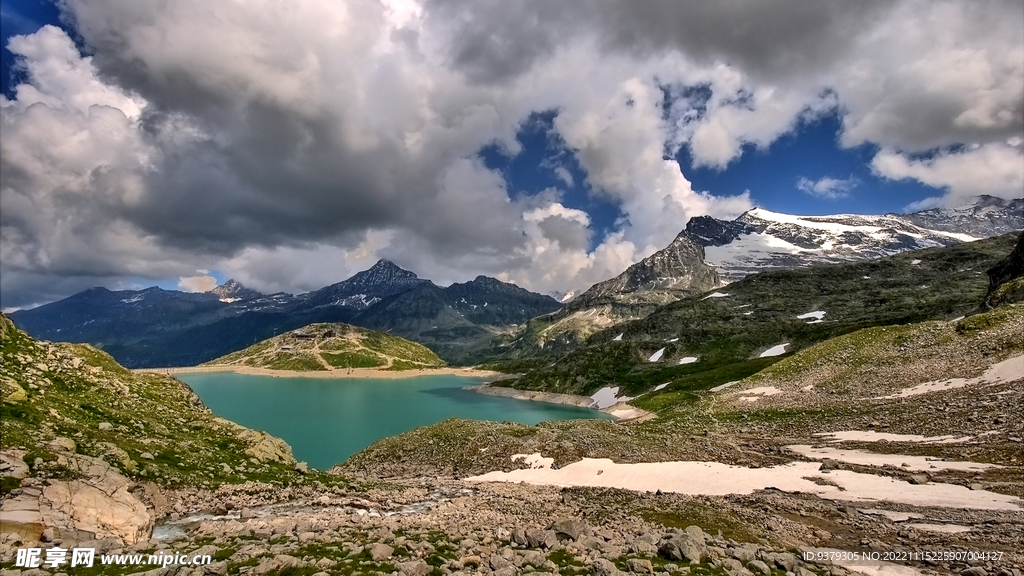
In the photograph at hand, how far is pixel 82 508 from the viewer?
708 inches

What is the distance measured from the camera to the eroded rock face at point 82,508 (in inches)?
625

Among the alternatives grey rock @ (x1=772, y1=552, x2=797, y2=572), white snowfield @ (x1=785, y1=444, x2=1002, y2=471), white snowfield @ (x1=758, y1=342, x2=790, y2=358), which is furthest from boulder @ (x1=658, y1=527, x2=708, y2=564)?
white snowfield @ (x1=758, y1=342, x2=790, y2=358)

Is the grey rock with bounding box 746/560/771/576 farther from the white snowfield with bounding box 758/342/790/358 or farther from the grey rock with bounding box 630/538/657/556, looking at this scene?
the white snowfield with bounding box 758/342/790/358

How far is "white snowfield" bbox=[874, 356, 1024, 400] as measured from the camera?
5084 cm

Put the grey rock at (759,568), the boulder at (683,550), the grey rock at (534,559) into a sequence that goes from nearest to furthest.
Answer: the grey rock at (534,559) < the grey rock at (759,568) < the boulder at (683,550)

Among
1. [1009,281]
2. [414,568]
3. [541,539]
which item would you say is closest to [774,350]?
[1009,281]

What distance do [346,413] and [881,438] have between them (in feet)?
420

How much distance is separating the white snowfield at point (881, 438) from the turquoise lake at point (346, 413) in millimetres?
64903

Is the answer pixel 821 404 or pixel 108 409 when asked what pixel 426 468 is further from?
pixel 821 404

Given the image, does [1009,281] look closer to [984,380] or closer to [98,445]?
[984,380]

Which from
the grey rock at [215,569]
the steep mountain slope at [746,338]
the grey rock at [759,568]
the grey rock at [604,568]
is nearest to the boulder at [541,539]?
the grey rock at [604,568]

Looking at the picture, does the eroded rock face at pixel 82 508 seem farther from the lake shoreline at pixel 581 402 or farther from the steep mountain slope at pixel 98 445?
the lake shoreline at pixel 581 402

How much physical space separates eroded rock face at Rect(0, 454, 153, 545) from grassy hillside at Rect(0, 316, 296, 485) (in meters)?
0.82

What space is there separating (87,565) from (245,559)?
4.20 meters
